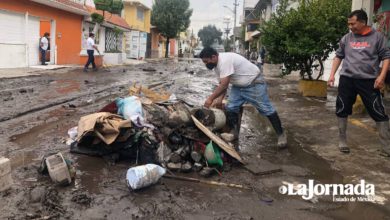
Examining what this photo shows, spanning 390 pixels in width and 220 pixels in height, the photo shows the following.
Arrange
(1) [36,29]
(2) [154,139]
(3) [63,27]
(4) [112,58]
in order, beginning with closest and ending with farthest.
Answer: (2) [154,139] → (1) [36,29] → (3) [63,27] → (4) [112,58]

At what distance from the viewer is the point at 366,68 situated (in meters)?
5.57

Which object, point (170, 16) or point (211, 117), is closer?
point (211, 117)

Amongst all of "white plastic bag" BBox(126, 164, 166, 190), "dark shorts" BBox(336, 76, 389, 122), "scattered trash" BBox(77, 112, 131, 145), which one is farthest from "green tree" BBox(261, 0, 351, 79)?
"white plastic bag" BBox(126, 164, 166, 190)

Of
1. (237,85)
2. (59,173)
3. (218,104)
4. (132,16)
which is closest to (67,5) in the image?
(218,104)

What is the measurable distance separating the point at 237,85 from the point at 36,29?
18522 mm

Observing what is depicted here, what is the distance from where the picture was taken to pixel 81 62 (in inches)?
1038

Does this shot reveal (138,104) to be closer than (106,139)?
No

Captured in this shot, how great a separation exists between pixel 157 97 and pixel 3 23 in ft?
46.8

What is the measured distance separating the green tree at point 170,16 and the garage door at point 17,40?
3095cm

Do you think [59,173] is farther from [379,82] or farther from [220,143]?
[379,82]

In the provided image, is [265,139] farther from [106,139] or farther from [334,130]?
[106,139]

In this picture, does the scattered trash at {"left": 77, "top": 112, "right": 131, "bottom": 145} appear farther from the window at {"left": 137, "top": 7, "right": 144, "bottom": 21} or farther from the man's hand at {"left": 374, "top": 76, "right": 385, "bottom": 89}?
the window at {"left": 137, "top": 7, "right": 144, "bottom": 21}

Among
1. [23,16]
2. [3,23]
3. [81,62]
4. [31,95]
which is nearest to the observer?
[31,95]

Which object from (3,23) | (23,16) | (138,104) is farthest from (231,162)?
(23,16)
